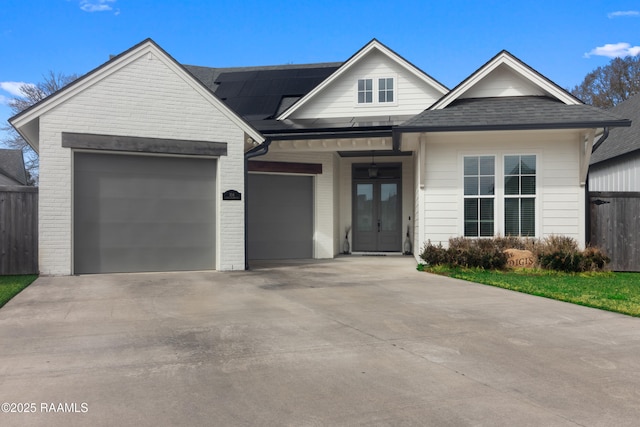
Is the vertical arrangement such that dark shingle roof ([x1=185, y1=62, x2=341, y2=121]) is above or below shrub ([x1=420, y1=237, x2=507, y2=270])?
above

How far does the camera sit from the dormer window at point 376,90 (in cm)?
1670

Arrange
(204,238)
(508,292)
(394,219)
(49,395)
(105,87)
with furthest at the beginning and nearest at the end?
(394,219), (204,238), (105,87), (508,292), (49,395)

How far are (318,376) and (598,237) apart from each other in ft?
35.9

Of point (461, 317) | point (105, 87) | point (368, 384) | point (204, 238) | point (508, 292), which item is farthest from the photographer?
point (204, 238)

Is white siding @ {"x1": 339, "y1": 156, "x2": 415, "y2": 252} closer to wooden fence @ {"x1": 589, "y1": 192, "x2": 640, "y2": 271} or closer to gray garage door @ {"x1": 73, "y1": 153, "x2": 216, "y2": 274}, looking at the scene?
wooden fence @ {"x1": 589, "y1": 192, "x2": 640, "y2": 271}

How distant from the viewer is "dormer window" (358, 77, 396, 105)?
16.7 metres

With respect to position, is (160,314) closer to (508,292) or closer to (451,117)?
(508,292)

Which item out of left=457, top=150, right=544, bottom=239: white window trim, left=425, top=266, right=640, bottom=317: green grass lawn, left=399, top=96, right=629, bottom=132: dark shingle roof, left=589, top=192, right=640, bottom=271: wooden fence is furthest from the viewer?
left=457, top=150, right=544, bottom=239: white window trim

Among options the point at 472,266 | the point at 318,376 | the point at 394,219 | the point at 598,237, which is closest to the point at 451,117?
the point at 472,266

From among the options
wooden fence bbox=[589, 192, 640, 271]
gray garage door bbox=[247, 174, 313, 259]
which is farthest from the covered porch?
wooden fence bbox=[589, 192, 640, 271]

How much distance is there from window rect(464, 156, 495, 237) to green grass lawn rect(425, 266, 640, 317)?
1475 millimetres

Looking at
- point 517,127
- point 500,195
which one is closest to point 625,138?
point 500,195

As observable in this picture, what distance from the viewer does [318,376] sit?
4.22 metres

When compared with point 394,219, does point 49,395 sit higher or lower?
lower
